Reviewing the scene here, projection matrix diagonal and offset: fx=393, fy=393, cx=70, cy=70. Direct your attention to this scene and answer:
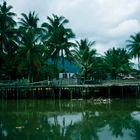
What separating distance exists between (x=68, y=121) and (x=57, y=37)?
21.5m

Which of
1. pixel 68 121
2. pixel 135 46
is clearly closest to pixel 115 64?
pixel 135 46

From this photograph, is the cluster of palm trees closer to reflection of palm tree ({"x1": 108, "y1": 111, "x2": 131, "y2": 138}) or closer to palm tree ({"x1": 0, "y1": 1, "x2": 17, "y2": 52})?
palm tree ({"x1": 0, "y1": 1, "x2": 17, "y2": 52})

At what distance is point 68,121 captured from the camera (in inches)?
1124

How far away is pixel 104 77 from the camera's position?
56.7 meters

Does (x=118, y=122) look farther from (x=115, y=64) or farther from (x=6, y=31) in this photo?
(x=115, y=64)

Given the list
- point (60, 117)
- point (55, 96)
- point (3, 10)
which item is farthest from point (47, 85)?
point (60, 117)

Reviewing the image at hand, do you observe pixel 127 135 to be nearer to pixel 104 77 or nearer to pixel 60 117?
pixel 60 117

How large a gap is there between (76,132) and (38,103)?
18.2 m

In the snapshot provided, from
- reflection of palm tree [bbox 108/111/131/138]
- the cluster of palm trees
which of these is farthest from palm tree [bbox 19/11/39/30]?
reflection of palm tree [bbox 108/111/131/138]

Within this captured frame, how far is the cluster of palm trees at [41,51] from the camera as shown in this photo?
149ft

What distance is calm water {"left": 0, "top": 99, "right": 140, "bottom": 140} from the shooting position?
73.6 feet

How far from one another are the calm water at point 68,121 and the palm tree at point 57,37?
10367 mm

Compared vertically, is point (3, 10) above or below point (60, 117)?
above

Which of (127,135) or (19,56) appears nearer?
(127,135)
